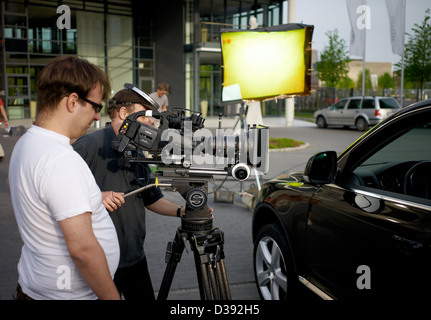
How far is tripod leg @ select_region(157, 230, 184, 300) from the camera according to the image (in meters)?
2.51

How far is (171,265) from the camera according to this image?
255 cm

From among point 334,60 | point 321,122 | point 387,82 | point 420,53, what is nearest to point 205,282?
point 321,122

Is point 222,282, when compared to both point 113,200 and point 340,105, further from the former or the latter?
point 340,105

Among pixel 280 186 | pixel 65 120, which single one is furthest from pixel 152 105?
pixel 280 186

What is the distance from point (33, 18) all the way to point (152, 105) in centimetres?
2810

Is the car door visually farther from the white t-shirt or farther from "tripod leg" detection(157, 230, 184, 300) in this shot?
the white t-shirt

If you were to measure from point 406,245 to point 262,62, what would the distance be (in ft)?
18.2

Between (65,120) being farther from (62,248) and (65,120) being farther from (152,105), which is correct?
(152,105)

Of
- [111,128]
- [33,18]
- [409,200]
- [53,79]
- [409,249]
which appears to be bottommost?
[409,249]

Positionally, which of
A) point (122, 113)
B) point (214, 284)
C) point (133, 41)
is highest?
point (133, 41)

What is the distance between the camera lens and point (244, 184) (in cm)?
931

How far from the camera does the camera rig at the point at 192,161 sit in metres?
2.30

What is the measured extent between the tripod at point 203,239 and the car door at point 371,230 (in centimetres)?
71

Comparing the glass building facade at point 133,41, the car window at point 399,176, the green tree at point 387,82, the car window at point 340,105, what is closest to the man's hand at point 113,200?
the car window at point 399,176
